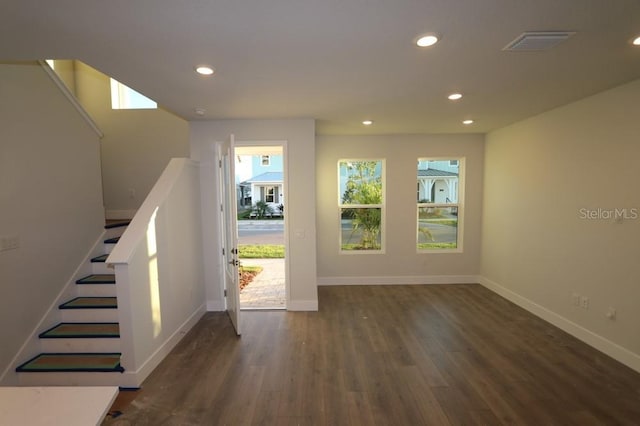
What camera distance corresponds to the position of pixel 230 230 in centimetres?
359

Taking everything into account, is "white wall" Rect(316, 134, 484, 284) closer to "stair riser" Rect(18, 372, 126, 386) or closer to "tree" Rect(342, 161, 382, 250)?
"tree" Rect(342, 161, 382, 250)

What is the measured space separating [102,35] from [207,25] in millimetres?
673

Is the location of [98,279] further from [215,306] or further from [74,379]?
[215,306]

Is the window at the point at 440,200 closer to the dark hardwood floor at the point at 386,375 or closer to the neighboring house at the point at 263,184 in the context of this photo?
the dark hardwood floor at the point at 386,375

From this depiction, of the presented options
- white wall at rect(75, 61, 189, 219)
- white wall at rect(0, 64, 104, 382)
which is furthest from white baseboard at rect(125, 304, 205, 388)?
white wall at rect(75, 61, 189, 219)

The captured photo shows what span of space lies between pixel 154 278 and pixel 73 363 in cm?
94

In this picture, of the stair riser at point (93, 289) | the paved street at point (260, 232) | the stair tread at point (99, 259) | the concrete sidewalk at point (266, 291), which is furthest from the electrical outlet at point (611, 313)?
the paved street at point (260, 232)

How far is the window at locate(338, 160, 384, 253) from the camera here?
5.21 m

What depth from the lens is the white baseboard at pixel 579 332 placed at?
105 inches

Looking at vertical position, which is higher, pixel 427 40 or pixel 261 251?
pixel 427 40

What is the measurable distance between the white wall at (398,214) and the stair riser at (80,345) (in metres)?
3.15

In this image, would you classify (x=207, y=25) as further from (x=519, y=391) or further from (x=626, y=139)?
(x=626, y=139)

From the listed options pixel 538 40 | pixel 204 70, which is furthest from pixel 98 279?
pixel 538 40

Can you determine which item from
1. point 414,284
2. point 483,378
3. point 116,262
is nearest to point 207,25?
point 116,262
